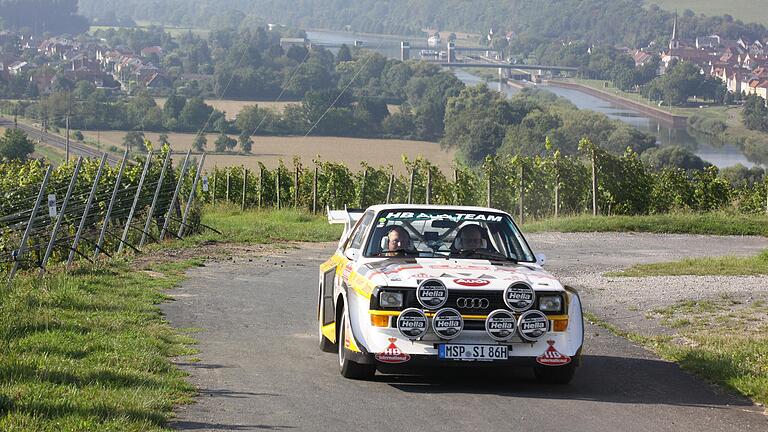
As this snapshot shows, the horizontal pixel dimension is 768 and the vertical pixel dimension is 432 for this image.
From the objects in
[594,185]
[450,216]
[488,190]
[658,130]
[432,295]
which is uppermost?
[450,216]

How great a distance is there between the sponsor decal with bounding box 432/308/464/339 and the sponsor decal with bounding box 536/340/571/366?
78 centimetres

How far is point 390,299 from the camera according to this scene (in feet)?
34.5

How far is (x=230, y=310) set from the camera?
16234mm

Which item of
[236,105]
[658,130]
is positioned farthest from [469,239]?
[236,105]

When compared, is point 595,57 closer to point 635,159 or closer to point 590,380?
point 635,159

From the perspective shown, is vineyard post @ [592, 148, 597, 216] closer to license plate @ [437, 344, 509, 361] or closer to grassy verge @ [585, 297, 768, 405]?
grassy verge @ [585, 297, 768, 405]

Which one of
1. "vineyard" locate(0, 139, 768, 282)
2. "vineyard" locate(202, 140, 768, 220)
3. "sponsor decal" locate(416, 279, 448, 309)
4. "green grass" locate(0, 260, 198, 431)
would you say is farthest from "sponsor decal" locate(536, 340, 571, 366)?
"vineyard" locate(202, 140, 768, 220)

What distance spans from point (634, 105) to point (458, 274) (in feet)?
321

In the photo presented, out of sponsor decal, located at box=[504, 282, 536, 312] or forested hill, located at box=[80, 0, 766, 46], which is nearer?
sponsor decal, located at box=[504, 282, 536, 312]

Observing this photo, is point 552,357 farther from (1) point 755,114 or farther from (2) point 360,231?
(1) point 755,114

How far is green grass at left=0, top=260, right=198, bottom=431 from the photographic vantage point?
28.0 ft

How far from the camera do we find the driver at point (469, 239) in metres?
12.2

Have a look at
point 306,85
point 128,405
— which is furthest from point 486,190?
point 306,85

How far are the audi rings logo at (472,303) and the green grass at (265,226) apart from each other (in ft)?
58.2
